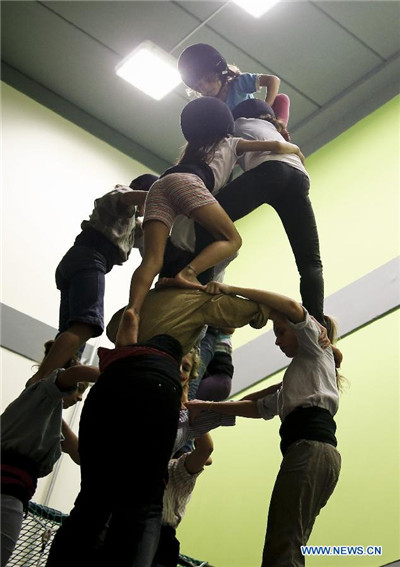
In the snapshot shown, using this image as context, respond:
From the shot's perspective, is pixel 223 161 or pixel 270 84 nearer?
pixel 223 161

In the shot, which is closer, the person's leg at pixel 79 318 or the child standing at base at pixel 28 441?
the child standing at base at pixel 28 441

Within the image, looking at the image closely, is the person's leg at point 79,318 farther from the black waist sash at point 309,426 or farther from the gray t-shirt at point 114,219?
the black waist sash at point 309,426

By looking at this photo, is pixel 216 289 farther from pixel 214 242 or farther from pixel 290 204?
pixel 290 204

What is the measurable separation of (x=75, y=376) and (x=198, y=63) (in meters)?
1.57

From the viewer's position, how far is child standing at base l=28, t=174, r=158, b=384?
2988 millimetres

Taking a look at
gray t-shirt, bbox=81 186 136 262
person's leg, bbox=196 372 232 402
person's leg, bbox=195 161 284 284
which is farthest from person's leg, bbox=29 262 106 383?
person's leg, bbox=195 161 284 284

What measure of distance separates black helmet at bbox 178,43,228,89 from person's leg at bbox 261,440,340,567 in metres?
1.75

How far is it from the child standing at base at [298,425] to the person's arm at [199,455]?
28 centimetres

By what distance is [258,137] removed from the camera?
9.73 ft

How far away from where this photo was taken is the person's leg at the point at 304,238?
2818 mm

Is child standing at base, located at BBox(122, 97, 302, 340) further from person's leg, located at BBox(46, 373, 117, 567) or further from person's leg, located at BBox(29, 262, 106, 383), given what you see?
person's leg, located at BBox(29, 262, 106, 383)

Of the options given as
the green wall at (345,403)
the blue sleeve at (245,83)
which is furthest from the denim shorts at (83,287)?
the green wall at (345,403)

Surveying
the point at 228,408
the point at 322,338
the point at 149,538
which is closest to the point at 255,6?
the point at 322,338

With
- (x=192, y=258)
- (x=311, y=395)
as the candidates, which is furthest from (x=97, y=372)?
(x=311, y=395)
